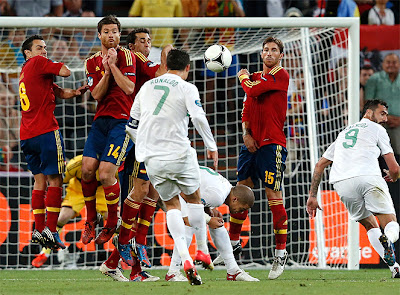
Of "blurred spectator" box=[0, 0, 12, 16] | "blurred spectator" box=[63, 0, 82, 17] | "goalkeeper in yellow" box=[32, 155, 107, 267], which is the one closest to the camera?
"goalkeeper in yellow" box=[32, 155, 107, 267]

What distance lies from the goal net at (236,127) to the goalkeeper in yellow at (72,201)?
2.01 ft

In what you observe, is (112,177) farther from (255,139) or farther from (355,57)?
(355,57)

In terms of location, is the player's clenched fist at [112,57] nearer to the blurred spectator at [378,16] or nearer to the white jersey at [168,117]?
the white jersey at [168,117]

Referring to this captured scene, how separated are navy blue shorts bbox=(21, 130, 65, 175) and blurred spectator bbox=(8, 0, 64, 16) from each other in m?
5.46

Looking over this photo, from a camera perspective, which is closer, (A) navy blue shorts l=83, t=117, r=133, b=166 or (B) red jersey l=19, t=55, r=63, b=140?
(A) navy blue shorts l=83, t=117, r=133, b=166

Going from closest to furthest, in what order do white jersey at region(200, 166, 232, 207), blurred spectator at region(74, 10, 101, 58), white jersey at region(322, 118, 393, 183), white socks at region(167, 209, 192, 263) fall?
white socks at region(167, 209, 192, 263)
white jersey at region(200, 166, 232, 207)
white jersey at region(322, 118, 393, 183)
blurred spectator at region(74, 10, 101, 58)

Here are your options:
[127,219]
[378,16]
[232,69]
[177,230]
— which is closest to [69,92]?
[127,219]

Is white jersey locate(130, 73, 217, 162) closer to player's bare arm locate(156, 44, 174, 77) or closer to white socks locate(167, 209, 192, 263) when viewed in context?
white socks locate(167, 209, 192, 263)

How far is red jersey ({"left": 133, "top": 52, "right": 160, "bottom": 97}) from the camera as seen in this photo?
812 cm

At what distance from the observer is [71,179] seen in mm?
11117

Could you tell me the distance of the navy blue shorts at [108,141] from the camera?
7.71 meters

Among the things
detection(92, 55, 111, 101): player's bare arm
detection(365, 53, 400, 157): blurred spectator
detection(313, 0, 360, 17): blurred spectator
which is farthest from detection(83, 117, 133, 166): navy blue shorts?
detection(313, 0, 360, 17): blurred spectator

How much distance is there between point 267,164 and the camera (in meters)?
Answer: 8.42

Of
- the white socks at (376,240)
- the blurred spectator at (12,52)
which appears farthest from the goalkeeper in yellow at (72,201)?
the white socks at (376,240)
